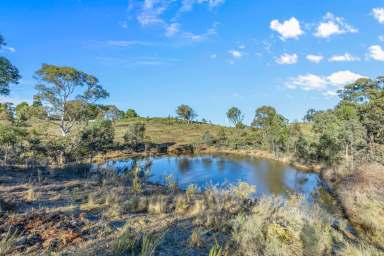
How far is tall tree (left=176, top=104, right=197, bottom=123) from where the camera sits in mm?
73812

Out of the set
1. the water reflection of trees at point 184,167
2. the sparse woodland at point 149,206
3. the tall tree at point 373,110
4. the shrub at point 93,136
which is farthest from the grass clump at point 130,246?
the tall tree at point 373,110

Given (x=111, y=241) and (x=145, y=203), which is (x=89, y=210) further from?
(x=111, y=241)

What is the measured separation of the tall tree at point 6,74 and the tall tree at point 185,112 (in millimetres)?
64678

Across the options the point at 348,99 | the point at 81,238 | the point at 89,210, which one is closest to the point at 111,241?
the point at 81,238

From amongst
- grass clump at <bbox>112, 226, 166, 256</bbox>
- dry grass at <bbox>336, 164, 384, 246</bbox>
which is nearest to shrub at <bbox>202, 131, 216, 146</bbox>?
dry grass at <bbox>336, 164, 384, 246</bbox>

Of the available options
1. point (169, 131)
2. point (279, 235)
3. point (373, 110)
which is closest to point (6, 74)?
point (279, 235)

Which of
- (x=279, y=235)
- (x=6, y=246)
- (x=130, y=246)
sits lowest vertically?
(x=279, y=235)

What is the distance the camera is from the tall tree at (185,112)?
73.8 meters

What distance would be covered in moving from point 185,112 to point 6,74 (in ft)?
214

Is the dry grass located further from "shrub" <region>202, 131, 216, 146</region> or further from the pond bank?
"shrub" <region>202, 131, 216, 146</region>

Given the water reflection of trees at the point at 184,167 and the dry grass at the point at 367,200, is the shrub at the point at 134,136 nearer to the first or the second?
the water reflection of trees at the point at 184,167

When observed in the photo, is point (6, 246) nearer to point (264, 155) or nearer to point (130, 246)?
point (130, 246)

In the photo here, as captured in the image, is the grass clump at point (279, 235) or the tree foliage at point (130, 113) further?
the tree foliage at point (130, 113)

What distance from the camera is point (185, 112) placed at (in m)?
73.8
